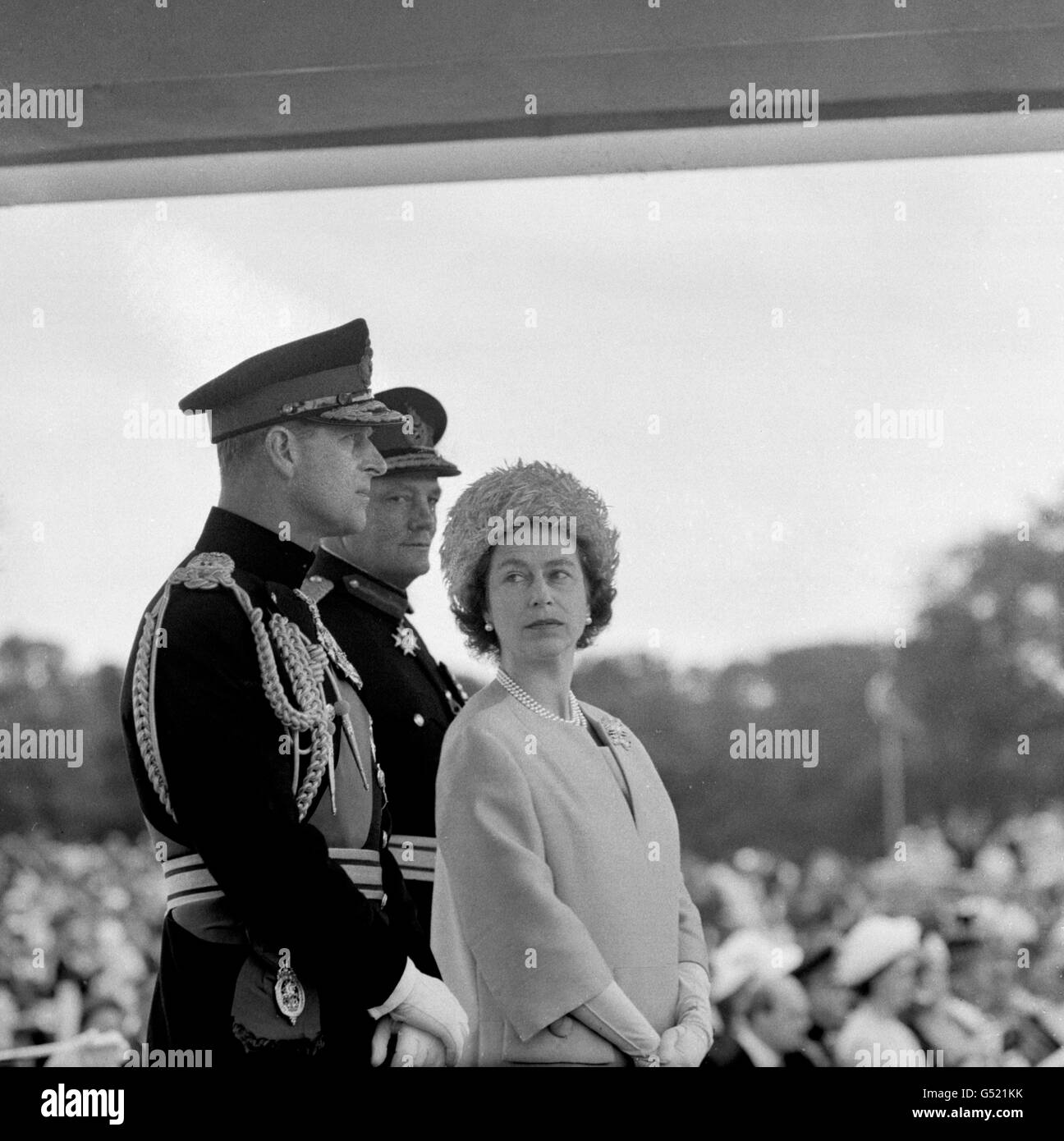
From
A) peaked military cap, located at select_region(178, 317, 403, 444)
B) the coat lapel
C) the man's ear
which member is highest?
peaked military cap, located at select_region(178, 317, 403, 444)

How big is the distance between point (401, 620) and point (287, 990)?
824 millimetres

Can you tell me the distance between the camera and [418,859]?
3.03 m

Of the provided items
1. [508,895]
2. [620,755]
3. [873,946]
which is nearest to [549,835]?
[508,895]

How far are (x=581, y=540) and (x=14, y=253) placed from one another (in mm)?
1498

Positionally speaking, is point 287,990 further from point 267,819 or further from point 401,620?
point 401,620

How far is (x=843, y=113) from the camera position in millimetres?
3512

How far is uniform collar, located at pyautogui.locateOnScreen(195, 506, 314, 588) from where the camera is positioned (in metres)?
2.81

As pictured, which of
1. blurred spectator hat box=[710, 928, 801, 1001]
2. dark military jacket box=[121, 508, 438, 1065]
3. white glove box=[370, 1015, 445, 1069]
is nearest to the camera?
dark military jacket box=[121, 508, 438, 1065]

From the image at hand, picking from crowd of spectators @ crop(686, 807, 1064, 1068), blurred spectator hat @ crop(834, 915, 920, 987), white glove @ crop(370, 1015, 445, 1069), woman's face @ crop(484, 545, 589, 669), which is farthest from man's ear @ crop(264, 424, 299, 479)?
blurred spectator hat @ crop(834, 915, 920, 987)

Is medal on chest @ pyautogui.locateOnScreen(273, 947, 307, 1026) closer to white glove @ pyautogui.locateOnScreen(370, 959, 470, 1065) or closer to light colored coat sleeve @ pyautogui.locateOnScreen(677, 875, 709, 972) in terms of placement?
white glove @ pyautogui.locateOnScreen(370, 959, 470, 1065)

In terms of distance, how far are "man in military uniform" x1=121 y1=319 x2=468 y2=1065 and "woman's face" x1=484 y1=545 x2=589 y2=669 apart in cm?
31

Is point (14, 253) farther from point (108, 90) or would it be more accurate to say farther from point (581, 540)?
point (581, 540)

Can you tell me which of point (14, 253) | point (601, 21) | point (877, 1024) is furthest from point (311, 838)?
point (601, 21)

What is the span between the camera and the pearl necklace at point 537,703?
2922mm
